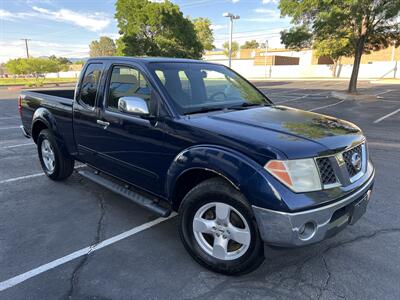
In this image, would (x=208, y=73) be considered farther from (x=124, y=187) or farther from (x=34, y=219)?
(x=34, y=219)

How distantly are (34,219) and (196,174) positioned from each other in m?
2.27

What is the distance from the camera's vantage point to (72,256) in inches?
125

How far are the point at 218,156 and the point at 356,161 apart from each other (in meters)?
1.27

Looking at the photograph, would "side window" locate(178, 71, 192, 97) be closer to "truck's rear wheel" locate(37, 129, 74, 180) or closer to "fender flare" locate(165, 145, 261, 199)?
"fender flare" locate(165, 145, 261, 199)

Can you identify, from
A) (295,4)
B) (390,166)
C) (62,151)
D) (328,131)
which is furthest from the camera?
(295,4)

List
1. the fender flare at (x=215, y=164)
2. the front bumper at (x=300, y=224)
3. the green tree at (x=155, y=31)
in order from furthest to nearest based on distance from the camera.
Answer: the green tree at (x=155, y=31), the fender flare at (x=215, y=164), the front bumper at (x=300, y=224)

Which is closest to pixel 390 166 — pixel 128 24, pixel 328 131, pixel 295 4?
pixel 328 131

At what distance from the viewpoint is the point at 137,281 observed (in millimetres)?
2793

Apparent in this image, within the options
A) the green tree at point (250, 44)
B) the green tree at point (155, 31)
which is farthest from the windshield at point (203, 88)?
the green tree at point (250, 44)

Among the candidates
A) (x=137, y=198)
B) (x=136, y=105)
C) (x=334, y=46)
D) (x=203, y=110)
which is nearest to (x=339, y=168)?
(x=203, y=110)

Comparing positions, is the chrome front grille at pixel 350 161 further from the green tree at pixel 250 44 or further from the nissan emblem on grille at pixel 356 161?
the green tree at pixel 250 44

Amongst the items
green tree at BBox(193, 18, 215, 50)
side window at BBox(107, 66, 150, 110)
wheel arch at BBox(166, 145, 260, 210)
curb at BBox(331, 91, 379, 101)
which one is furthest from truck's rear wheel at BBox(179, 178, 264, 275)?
green tree at BBox(193, 18, 215, 50)

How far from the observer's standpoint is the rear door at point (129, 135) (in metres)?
3.28

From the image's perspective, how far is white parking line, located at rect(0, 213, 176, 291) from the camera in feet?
9.16
